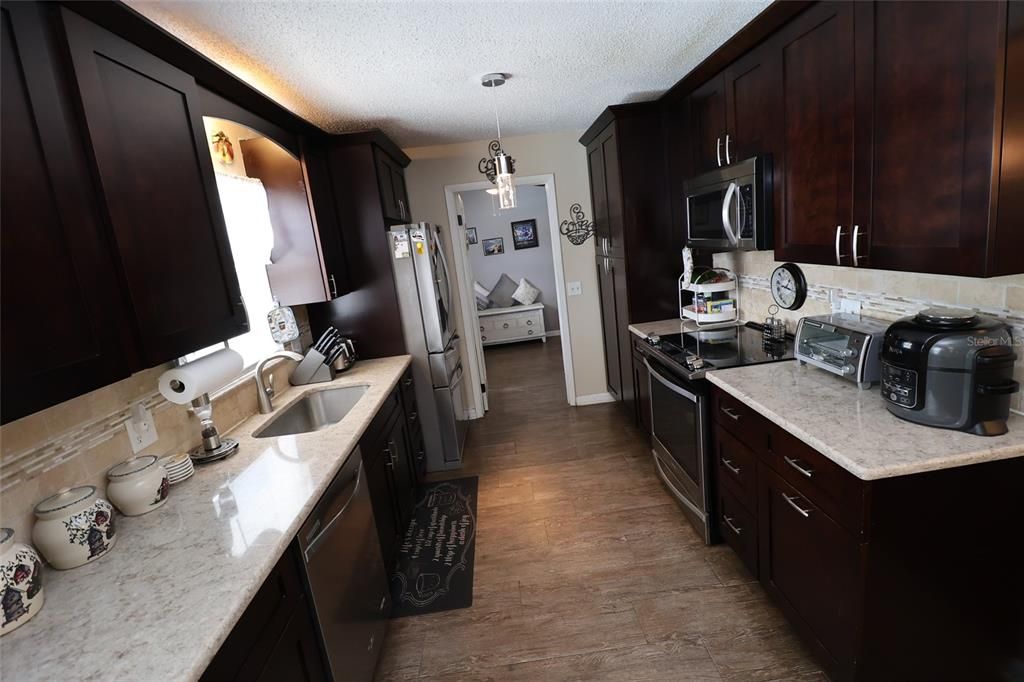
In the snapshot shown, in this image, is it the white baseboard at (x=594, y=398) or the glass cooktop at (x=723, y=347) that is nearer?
the glass cooktop at (x=723, y=347)

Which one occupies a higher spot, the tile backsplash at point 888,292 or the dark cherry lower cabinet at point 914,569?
the tile backsplash at point 888,292

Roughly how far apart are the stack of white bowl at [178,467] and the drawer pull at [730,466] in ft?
6.83

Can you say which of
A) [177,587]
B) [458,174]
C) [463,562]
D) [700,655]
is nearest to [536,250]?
[458,174]

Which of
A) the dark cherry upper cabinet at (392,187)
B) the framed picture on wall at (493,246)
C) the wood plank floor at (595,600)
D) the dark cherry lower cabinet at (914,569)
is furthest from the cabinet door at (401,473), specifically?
the framed picture on wall at (493,246)

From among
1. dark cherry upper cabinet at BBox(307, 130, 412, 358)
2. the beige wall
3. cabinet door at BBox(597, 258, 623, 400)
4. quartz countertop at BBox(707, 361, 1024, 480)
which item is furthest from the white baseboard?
quartz countertop at BBox(707, 361, 1024, 480)

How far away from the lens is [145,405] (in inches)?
64.9

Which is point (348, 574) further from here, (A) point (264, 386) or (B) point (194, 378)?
(A) point (264, 386)

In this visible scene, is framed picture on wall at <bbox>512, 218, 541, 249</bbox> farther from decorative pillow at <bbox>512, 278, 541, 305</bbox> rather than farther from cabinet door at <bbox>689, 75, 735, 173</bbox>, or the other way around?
cabinet door at <bbox>689, 75, 735, 173</bbox>

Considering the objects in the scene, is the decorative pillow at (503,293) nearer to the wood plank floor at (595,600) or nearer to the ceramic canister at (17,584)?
the wood plank floor at (595,600)

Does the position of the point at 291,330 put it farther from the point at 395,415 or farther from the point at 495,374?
the point at 495,374

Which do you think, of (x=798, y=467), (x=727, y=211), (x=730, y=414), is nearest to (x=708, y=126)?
(x=727, y=211)

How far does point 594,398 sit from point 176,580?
12.0ft

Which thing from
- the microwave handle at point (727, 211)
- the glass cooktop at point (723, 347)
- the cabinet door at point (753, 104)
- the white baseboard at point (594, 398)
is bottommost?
the white baseboard at point (594, 398)

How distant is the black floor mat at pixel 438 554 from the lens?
87.5 inches
